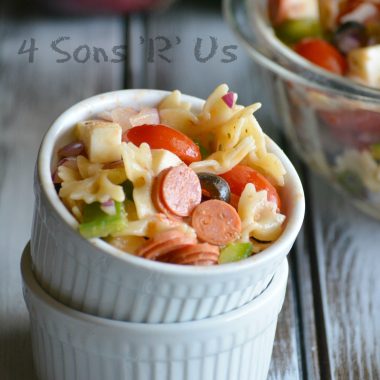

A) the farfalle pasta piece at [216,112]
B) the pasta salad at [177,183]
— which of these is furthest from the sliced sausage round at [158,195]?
the farfalle pasta piece at [216,112]

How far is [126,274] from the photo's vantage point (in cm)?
80

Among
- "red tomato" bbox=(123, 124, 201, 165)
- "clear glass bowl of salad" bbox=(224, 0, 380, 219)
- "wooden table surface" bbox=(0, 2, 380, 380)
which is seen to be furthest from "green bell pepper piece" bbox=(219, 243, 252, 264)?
"clear glass bowl of salad" bbox=(224, 0, 380, 219)

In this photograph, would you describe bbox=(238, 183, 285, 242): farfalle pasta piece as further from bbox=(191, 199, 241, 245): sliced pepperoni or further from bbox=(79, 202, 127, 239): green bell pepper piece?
bbox=(79, 202, 127, 239): green bell pepper piece

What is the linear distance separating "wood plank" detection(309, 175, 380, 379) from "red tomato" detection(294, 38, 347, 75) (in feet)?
0.59

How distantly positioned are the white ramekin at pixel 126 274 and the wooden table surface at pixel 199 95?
248 mm

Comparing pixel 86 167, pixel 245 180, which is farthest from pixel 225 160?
pixel 86 167

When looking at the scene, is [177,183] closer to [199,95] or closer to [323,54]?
[323,54]

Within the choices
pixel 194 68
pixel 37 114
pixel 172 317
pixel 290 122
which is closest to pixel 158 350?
pixel 172 317

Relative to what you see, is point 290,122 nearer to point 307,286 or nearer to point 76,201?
point 307,286

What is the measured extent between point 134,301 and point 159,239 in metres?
0.06

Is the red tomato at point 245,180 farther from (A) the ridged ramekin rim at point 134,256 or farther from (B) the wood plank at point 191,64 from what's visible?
(B) the wood plank at point 191,64

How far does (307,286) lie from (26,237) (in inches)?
15.0

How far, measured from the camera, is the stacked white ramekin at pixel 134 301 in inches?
31.6

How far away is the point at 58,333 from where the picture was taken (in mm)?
876
